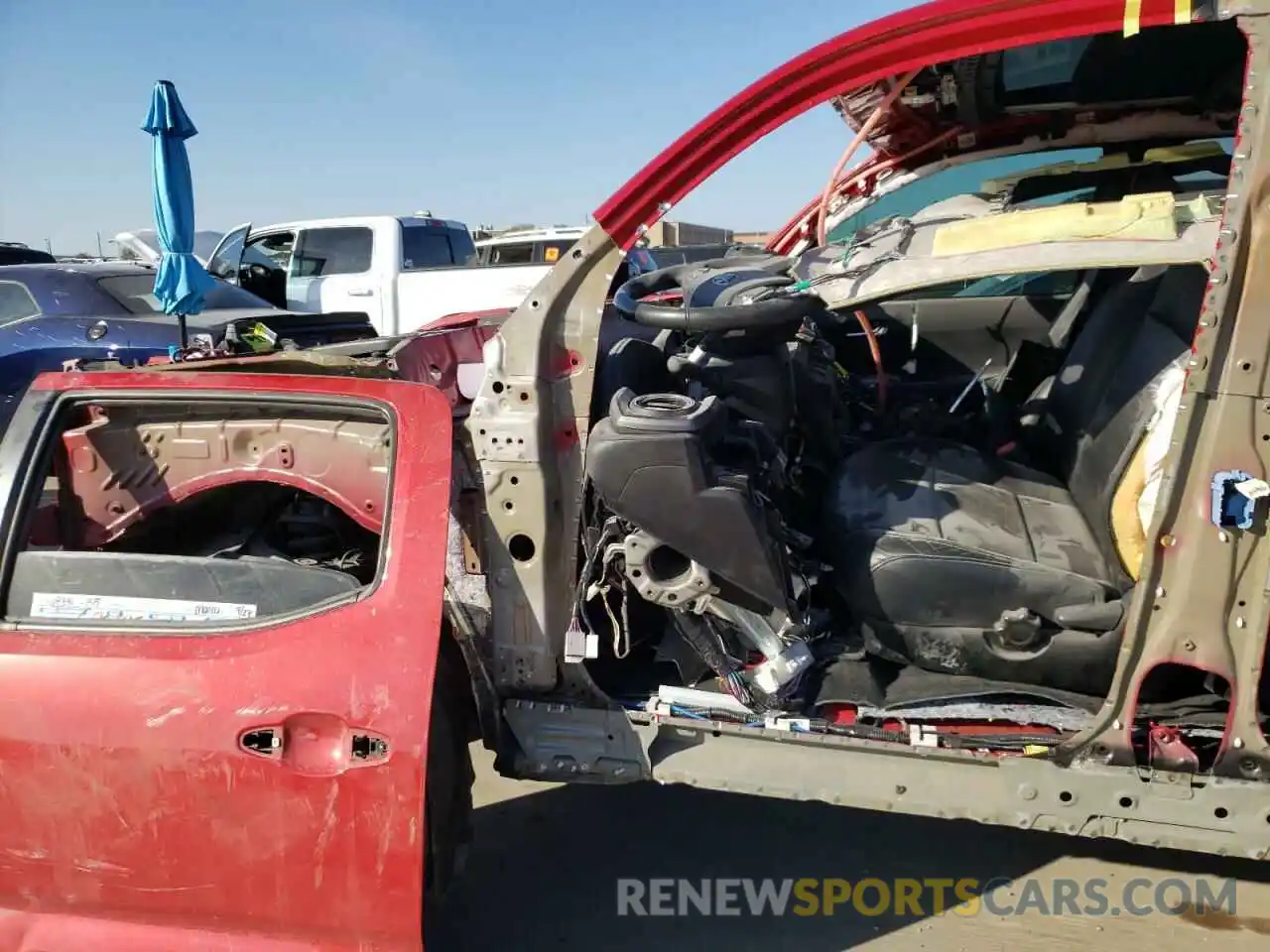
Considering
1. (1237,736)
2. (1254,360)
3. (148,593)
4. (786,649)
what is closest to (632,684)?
(786,649)

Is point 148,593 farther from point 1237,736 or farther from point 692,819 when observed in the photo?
point 1237,736

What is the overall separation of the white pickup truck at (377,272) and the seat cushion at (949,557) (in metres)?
6.88

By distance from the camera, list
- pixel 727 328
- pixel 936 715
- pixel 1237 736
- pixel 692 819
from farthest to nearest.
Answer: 1. pixel 692 819
2. pixel 727 328
3. pixel 936 715
4. pixel 1237 736

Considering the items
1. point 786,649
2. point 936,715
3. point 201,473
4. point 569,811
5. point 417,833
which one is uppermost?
point 201,473

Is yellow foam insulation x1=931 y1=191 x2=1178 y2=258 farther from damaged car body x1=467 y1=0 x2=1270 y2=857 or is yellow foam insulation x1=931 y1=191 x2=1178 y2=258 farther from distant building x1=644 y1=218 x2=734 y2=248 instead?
distant building x1=644 y1=218 x2=734 y2=248

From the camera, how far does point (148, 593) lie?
2.02m

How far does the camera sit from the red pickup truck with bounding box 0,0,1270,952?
1863 mm

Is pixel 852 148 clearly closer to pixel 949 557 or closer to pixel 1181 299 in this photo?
pixel 1181 299

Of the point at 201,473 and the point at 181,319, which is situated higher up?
the point at 181,319

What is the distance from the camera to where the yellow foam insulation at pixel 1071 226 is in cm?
185

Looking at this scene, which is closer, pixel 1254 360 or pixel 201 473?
pixel 1254 360

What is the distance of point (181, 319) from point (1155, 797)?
6141 millimetres

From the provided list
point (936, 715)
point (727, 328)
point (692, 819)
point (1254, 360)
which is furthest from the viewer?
point (692, 819)

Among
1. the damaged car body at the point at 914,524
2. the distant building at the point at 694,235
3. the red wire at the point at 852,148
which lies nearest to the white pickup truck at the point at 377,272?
the red wire at the point at 852,148
